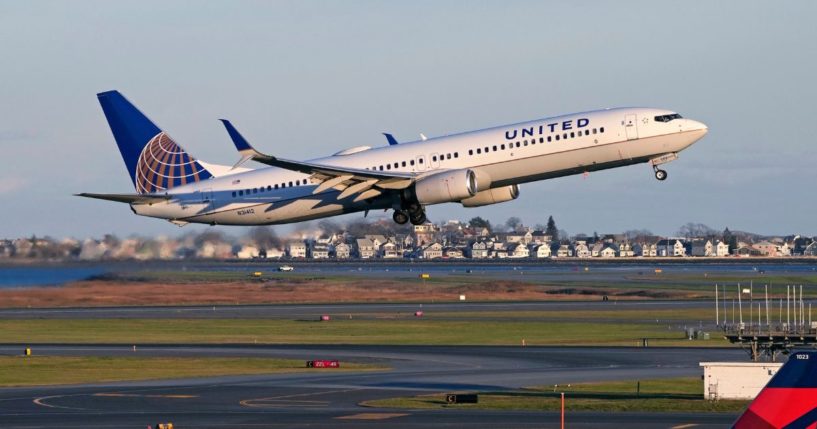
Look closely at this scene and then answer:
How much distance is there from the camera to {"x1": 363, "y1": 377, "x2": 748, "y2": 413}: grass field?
5188 cm

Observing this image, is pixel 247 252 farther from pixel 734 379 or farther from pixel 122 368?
pixel 734 379

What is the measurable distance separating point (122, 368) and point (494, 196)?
22087mm

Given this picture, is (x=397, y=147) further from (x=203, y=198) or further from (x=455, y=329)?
(x=455, y=329)

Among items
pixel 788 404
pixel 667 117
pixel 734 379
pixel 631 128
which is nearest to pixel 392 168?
pixel 631 128

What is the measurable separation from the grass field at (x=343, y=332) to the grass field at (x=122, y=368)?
42.9ft

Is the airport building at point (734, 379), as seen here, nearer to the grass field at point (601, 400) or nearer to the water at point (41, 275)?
the grass field at point (601, 400)

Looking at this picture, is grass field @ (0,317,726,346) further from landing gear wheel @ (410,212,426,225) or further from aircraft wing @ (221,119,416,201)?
aircraft wing @ (221,119,416,201)

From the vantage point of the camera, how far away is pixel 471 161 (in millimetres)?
69000

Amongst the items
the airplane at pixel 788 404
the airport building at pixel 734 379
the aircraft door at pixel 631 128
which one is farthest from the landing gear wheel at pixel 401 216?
the airplane at pixel 788 404

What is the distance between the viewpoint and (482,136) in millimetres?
69125

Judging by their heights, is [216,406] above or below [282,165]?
below

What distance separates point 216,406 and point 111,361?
856 inches

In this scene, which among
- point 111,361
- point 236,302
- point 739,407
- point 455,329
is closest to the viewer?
point 739,407

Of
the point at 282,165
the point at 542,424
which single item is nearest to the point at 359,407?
the point at 542,424
